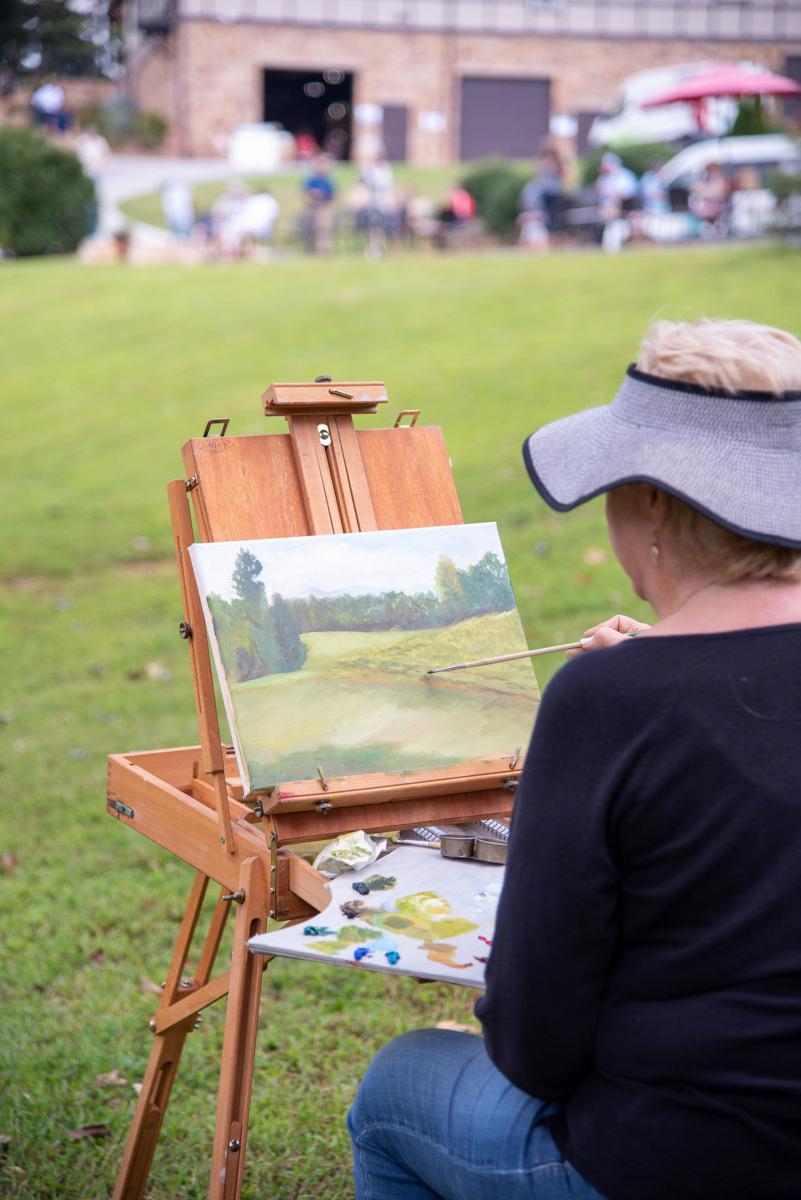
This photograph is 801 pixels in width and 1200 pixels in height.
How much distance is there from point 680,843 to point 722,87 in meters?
17.8

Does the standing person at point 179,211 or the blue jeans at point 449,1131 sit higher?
the standing person at point 179,211

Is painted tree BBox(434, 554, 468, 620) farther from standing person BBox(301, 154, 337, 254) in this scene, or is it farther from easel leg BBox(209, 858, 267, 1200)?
standing person BBox(301, 154, 337, 254)

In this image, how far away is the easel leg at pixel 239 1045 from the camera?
6.73ft

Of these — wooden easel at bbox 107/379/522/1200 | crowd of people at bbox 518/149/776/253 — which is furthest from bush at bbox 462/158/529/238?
wooden easel at bbox 107/379/522/1200

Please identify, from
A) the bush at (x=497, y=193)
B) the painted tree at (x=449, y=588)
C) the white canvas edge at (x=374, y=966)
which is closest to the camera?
the white canvas edge at (x=374, y=966)

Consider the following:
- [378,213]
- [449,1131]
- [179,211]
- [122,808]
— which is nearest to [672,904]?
[449,1131]

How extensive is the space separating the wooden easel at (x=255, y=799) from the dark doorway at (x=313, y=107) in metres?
36.8

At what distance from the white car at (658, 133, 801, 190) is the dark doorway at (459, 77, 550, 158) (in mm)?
12343

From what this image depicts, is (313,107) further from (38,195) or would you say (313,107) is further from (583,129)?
(38,195)

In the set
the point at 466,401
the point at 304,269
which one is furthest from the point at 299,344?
the point at 304,269

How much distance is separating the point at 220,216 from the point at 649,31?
16.5m

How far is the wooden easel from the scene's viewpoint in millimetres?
2105

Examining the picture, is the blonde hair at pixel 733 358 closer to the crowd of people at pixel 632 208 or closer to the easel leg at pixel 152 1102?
the easel leg at pixel 152 1102

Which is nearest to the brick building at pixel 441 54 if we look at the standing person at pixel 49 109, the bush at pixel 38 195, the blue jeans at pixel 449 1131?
the standing person at pixel 49 109
